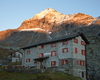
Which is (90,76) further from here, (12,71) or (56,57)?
(12,71)

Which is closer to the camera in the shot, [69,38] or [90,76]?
[69,38]

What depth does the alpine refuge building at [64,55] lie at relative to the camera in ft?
160

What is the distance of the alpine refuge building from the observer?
48781 mm

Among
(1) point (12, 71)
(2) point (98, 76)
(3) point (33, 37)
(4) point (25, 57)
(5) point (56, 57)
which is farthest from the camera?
(3) point (33, 37)

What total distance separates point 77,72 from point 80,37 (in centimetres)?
1123

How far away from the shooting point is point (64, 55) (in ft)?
165

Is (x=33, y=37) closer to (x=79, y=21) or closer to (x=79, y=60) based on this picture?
(x=79, y=21)

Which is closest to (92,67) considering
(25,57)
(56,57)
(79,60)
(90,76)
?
(90,76)

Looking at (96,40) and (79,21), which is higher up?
(79,21)

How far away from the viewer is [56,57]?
52.4m

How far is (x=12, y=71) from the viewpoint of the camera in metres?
48.5

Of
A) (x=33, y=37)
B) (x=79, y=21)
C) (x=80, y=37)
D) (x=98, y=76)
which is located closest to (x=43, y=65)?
(x=80, y=37)

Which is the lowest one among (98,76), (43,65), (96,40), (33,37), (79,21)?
(98,76)

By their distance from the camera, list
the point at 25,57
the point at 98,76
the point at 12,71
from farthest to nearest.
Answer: the point at 25,57 → the point at 98,76 → the point at 12,71
